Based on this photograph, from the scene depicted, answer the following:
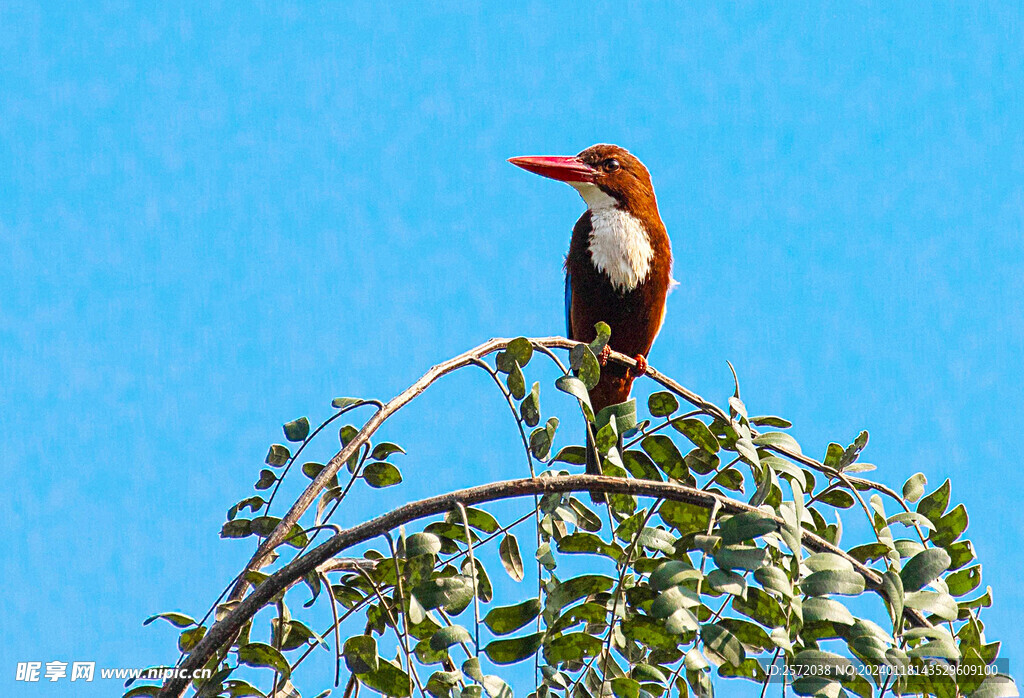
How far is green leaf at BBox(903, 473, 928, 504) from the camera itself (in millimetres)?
1743

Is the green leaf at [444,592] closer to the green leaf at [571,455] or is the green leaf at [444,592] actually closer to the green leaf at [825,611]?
the green leaf at [571,455]

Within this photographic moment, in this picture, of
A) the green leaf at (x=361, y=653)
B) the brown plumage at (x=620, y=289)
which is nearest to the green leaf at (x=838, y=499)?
the green leaf at (x=361, y=653)

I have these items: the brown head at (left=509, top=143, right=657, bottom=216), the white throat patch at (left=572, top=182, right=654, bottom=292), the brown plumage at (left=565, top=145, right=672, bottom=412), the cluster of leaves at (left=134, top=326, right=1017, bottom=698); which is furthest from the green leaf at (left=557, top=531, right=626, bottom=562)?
the brown head at (left=509, top=143, right=657, bottom=216)

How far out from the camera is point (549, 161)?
3.51 m

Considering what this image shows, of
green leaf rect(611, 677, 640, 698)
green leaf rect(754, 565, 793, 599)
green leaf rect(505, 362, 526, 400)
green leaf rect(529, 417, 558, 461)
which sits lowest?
green leaf rect(611, 677, 640, 698)

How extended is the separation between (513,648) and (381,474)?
1.23 feet

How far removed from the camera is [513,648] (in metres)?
1.53

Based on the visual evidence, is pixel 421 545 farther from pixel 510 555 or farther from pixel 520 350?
pixel 520 350

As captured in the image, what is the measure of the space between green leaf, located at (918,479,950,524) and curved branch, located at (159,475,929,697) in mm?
334

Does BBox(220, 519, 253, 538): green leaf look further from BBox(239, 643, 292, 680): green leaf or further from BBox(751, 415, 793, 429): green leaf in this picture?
BBox(751, 415, 793, 429): green leaf

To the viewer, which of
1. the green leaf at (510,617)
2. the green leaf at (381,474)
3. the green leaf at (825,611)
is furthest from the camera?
the green leaf at (381,474)

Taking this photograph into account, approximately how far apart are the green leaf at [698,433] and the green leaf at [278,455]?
0.69m

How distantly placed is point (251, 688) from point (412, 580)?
0.34m

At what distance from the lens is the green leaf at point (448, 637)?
1.39 m
